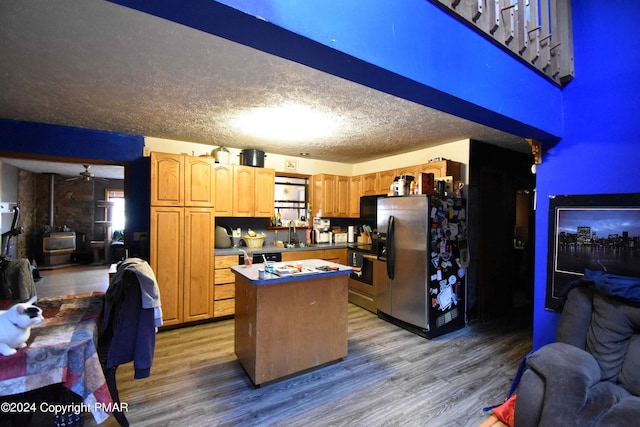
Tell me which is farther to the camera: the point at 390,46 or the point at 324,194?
the point at 324,194

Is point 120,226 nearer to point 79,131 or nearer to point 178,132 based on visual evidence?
point 79,131

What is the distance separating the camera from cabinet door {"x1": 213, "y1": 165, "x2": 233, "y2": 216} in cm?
397

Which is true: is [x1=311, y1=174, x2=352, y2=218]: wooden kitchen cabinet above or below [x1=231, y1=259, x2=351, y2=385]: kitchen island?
above

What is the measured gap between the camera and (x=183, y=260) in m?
3.54

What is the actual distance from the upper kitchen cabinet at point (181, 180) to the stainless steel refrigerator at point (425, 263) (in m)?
2.44

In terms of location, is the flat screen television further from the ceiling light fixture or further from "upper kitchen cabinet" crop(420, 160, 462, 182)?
the ceiling light fixture

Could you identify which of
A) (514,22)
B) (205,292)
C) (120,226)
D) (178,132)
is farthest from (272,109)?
(120,226)

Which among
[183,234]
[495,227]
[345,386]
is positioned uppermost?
[495,227]

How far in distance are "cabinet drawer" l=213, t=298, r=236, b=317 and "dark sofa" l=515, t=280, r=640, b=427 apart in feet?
10.7

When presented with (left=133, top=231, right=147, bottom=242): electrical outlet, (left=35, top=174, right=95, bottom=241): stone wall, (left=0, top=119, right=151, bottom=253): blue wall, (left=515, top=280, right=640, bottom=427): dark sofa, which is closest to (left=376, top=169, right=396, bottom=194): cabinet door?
(left=515, top=280, right=640, bottom=427): dark sofa

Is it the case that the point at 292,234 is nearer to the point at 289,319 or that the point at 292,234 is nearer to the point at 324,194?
the point at 324,194

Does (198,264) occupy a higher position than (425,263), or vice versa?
(425,263)

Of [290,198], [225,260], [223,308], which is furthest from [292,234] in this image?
[223,308]

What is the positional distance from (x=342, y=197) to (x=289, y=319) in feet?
10.2
